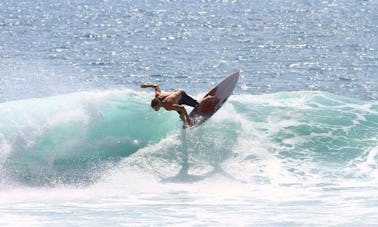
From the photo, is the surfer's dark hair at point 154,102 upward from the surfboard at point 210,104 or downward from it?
upward

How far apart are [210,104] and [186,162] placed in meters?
1.46

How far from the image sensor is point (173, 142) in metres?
21.8

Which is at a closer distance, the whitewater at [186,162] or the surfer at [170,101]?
the whitewater at [186,162]

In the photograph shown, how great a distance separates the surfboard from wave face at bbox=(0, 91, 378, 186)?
0.35 meters

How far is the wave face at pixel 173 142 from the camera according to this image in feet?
68.8

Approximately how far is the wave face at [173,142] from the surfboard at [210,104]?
35 cm

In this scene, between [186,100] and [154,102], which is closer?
[154,102]

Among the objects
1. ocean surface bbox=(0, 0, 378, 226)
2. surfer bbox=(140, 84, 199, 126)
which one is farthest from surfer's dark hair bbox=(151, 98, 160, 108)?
ocean surface bbox=(0, 0, 378, 226)

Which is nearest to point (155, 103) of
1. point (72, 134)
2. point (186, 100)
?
point (186, 100)

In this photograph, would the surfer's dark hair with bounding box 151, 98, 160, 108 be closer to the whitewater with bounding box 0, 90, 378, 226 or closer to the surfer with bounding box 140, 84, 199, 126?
the surfer with bounding box 140, 84, 199, 126

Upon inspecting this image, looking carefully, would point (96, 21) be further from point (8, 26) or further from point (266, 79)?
point (266, 79)

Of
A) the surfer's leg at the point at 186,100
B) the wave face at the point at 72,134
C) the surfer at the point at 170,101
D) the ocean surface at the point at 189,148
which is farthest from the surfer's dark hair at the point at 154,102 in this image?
the wave face at the point at 72,134

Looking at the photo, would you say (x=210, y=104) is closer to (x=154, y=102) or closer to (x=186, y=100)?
(x=186, y=100)

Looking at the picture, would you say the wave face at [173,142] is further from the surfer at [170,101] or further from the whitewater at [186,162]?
the surfer at [170,101]
